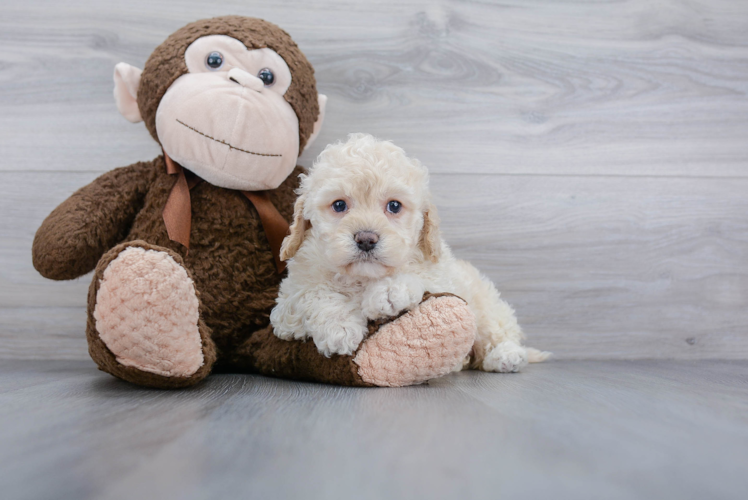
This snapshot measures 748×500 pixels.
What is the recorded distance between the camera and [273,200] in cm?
101

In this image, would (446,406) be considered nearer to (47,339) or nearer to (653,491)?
(653,491)

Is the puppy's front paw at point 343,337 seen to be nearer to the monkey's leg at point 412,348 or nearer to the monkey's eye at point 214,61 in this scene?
the monkey's leg at point 412,348

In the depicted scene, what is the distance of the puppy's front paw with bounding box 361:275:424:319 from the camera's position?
29.5 inches

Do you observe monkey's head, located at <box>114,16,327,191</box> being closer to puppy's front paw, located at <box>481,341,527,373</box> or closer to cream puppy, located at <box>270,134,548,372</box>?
cream puppy, located at <box>270,134,548,372</box>

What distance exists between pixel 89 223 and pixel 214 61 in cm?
36

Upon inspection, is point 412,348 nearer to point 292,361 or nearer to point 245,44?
point 292,361

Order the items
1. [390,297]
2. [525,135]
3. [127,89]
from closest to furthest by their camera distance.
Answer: [390,297] < [127,89] < [525,135]

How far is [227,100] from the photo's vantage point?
859 millimetres

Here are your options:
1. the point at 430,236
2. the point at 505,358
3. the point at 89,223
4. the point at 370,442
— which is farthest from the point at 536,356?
the point at 89,223

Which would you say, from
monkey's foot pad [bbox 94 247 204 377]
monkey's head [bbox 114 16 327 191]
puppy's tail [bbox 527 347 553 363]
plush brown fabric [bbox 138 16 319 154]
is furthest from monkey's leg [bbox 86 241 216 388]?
puppy's tail [bbox 527 347 553 363]

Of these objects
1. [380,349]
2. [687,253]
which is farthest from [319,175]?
[687,253]

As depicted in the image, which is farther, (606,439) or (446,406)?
(446,406)

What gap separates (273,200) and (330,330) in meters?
0.36

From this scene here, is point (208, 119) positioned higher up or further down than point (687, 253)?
higher up
